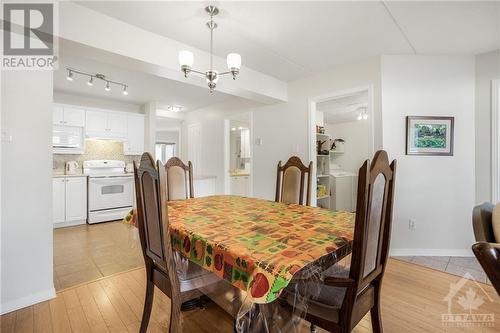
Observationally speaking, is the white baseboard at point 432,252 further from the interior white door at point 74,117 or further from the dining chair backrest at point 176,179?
the interior white door at point 74,117

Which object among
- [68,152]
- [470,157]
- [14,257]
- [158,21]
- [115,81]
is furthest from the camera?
[68,152]

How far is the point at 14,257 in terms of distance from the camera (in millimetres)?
1740

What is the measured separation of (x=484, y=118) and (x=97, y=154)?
6085 millimetres

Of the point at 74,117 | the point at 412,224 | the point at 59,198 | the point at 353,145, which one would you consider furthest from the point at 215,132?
the point at 412,224

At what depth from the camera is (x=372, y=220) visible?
103cm

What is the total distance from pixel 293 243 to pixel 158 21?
218cm

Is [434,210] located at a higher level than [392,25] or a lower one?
lower

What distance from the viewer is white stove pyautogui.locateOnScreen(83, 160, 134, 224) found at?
4117 mm

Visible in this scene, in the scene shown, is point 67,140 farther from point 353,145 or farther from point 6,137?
point 353,145

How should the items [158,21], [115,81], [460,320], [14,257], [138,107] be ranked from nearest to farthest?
[460,320] < [14,257] < [158,21] < [115,81] < [138,107]

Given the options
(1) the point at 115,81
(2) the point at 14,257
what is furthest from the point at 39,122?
(1) the point at 115,81

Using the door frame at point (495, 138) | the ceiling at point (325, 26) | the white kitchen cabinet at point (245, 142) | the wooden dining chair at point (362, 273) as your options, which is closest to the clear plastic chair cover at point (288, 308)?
the wooden dining chair at point (362, 273)

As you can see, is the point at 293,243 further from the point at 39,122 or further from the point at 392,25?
the point at 392,25

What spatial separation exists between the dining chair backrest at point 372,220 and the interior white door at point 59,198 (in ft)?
14.9
